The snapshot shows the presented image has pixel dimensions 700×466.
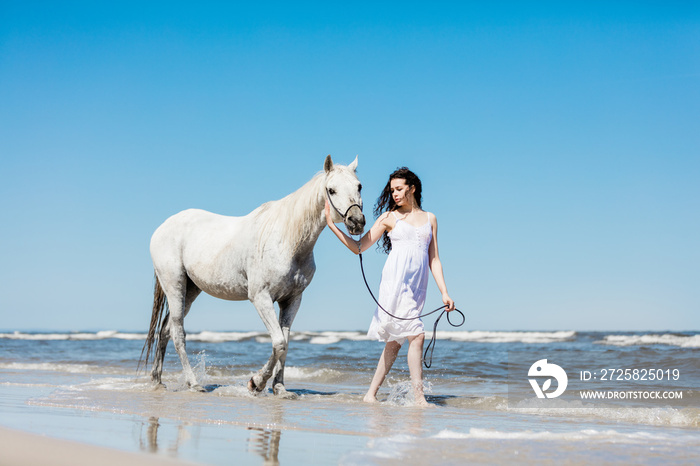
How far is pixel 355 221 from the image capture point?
473 cm

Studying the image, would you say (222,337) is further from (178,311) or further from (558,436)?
(558,436)

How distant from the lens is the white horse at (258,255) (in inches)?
A: 208

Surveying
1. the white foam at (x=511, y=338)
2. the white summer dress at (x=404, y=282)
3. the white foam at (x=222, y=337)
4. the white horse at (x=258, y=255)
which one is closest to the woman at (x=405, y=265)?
the white summer dress at (x=404, y=282)

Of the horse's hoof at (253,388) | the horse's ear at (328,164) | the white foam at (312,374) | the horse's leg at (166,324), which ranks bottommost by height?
the white foam at (312,374)

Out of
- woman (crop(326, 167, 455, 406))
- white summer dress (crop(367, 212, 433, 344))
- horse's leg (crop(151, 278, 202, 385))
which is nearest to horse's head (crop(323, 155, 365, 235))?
woman (crop(326, 167, 455, 406))

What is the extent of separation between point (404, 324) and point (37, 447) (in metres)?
3.06

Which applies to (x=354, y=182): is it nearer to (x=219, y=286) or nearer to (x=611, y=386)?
(x=219, y=286)

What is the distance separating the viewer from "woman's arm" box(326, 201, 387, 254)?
4953 mm

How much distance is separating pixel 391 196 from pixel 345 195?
0.64 meters

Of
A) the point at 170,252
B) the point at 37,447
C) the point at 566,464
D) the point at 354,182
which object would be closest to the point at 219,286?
the point at 170,252

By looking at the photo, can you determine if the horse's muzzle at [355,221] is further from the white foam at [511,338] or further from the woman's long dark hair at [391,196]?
the white foam at [511,338]

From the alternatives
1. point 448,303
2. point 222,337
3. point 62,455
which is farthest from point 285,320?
point 222,337

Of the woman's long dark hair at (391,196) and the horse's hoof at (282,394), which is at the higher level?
the woman's long dark hair at (391,196)

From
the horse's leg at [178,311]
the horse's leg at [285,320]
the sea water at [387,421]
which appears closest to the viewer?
the sea water at [387,421]
